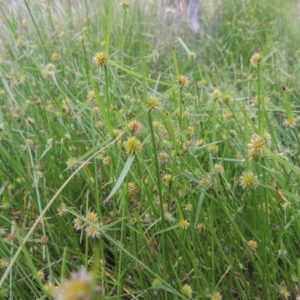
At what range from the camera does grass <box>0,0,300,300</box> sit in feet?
2.26

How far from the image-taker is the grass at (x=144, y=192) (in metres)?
0.69

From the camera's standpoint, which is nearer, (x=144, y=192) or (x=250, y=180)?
(x=250, y=180)

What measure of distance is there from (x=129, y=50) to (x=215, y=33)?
79 centimetres

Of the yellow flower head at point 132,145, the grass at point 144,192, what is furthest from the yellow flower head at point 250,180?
the yellow flower head at point 132,145

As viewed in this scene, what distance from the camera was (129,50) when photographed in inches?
86.0

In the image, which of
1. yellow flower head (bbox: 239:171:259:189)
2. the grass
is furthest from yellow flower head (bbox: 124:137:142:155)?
yellow flower head (bbox: 239:171:259:189)

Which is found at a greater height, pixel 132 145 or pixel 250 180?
pixel 132 145

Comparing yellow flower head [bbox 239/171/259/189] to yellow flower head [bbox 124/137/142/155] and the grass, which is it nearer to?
the grass

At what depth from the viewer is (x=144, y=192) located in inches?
30.6

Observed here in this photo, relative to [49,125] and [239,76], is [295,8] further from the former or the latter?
[49,125]

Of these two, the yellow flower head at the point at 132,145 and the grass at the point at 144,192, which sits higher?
the yellow flower head at the point at 132,145

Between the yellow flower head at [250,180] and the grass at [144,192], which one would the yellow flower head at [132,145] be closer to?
the grass at [144,192]

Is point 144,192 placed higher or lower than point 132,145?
lower

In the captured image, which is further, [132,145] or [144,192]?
[144,192]
